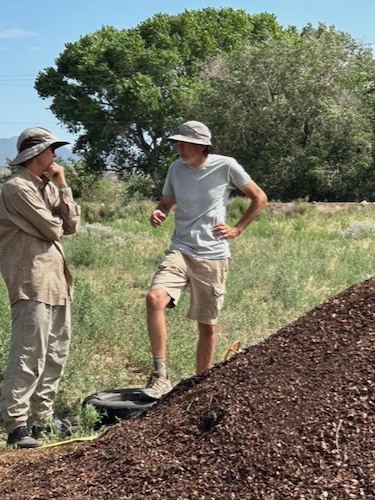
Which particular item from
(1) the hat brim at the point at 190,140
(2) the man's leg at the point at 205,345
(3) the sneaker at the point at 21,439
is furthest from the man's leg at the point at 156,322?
(1) the hat brim at the point at 190,140

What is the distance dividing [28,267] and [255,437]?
6.45 ft

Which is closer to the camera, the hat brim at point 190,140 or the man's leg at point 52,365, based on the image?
the man's leg at point 52,365

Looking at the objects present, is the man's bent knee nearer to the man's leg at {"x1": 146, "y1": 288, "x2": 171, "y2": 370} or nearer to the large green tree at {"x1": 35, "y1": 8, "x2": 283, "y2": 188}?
the man's leg at {"x1": 146, "y1": 288, "x2": 171, "y2": 370}

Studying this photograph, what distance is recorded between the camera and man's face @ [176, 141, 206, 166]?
204 inches

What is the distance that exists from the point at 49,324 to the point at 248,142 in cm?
2706

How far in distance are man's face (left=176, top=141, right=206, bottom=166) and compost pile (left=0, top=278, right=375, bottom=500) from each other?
4.90 feet

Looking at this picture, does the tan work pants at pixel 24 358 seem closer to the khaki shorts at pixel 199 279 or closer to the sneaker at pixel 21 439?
the sneaker at pixel 21 439

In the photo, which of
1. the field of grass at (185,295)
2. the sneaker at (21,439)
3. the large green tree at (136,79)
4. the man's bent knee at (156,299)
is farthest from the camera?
the large green tree at (136,79)

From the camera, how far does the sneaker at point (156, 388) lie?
485 centimetres

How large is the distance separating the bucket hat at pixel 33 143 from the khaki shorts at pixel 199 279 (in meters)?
1.07

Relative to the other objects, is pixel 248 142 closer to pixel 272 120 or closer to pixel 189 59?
pixel 272 120

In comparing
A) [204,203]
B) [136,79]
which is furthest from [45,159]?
[136,79]

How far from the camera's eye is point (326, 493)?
292 centimetres

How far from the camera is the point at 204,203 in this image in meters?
5.16
